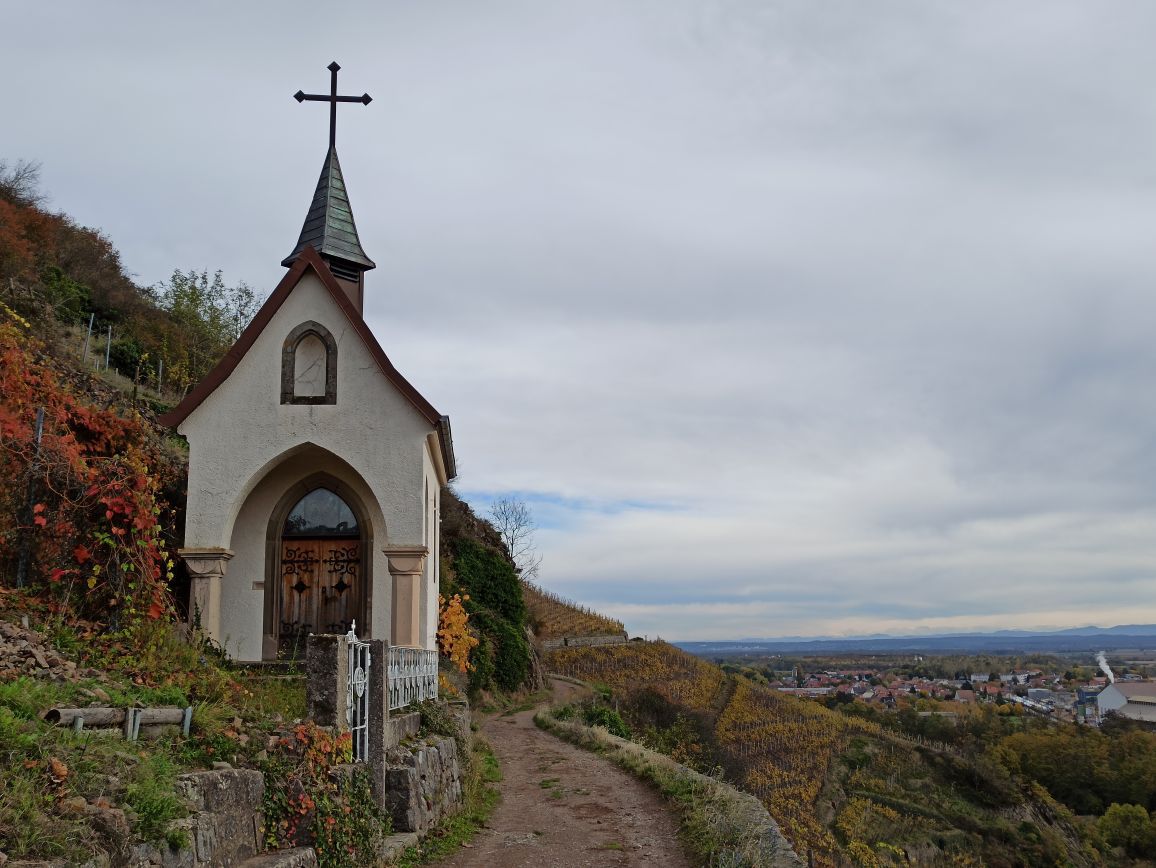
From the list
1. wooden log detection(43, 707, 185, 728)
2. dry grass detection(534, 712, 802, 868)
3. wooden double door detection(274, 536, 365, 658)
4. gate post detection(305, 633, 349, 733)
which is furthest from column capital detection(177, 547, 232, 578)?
dry grass detection(534, 712, 802, 868)

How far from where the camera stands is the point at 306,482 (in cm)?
1452

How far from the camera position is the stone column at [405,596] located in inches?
526

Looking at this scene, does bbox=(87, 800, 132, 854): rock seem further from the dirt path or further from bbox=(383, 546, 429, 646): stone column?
bbox=(383, 546, 429, 646): stone column

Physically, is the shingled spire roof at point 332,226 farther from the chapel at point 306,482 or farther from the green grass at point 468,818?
the green grass at point 468,818

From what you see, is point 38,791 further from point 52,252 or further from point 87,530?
point 52,252

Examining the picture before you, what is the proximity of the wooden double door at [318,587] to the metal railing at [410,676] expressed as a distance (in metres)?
1.67

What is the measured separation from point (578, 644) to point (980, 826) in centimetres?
1728

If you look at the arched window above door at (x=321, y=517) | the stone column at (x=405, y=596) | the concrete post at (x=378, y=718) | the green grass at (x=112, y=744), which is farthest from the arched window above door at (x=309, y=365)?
the concrete post at (x=378, y=718)

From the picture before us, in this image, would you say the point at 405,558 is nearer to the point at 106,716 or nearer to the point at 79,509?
the point at 79,509

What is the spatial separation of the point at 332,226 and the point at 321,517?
5.12 meters

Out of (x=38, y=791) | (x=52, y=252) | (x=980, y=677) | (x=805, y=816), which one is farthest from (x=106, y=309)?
(x=980, y=677)

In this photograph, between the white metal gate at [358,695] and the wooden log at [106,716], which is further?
the white metal gate at [358,695]

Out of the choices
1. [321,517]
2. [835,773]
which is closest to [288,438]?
[321,517]

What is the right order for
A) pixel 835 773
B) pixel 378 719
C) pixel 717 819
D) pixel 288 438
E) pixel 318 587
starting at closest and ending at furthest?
pixel 378 719 → pixel 717 819 → pixel 288 438 → pixel 318 587 → pixel 835 773
